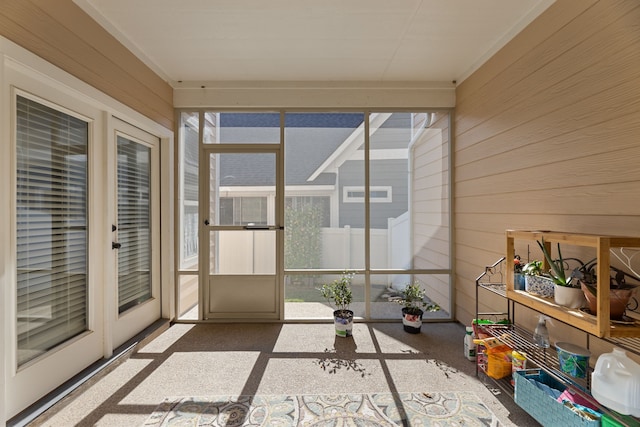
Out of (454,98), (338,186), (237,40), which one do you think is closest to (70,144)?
(237,40)

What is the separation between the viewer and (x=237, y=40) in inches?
94.3

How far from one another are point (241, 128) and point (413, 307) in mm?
2611

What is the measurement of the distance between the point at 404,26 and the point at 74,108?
2.46m

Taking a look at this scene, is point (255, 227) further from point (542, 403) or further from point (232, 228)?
Result: point (542, 403)

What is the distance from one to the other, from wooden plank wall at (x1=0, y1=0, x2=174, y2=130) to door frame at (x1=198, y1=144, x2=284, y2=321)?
0.66 meters

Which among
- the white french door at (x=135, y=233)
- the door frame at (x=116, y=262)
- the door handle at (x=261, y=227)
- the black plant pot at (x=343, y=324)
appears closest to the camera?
the door frame at (x=116, y=262)

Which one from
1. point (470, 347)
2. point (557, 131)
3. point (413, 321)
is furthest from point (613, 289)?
point (413, 321)

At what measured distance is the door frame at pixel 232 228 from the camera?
10.3ft

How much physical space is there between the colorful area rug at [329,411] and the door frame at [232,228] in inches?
50.5

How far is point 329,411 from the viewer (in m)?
1.76

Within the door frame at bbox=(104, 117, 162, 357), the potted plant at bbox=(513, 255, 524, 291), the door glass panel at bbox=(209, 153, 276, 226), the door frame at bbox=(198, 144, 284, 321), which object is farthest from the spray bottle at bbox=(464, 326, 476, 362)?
the door frame at bbox=(104, 117, 162, 357)

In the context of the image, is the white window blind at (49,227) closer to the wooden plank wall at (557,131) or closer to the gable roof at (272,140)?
the gable roof at (272,140)

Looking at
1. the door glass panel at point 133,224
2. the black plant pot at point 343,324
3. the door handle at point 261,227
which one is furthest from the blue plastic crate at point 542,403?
the door glass panel at point 133,224

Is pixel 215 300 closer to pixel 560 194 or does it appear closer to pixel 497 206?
pixel 497 206
